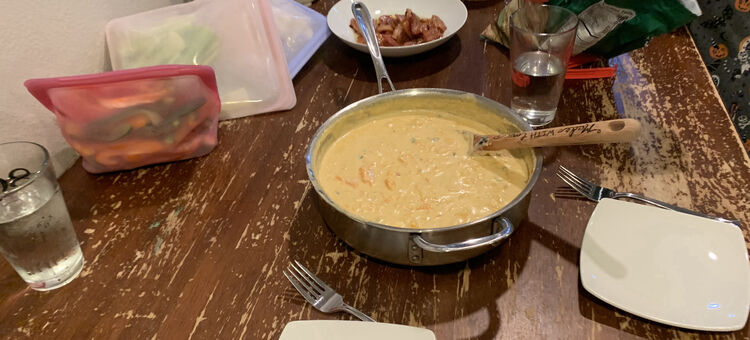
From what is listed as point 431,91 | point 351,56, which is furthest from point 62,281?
point 351,56

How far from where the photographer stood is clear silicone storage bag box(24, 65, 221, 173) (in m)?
0.95

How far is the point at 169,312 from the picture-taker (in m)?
0.81

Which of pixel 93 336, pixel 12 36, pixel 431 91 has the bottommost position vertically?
pixel 93 336

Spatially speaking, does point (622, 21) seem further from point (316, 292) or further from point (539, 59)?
point (316, 292)

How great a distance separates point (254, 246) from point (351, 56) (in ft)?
2.34

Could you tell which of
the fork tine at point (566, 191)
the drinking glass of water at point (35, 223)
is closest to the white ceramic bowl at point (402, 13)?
the fork tine at point (566, 191)

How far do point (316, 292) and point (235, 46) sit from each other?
0.70m

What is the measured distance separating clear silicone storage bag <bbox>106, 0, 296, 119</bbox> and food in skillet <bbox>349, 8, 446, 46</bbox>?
0.29 m

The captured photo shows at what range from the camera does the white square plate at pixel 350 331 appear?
684 mm

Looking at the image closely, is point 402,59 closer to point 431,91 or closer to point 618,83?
point 431,91

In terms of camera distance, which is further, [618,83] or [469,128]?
[618,83]

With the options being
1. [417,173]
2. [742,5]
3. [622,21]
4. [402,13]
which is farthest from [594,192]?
[742,5]

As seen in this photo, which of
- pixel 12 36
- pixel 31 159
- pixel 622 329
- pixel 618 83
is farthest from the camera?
pixel 618 83

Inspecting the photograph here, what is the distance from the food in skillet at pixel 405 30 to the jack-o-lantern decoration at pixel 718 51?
3.47 feet
